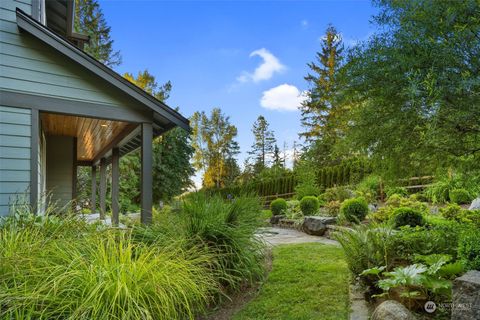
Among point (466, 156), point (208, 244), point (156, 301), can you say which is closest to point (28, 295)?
point (156, 301)

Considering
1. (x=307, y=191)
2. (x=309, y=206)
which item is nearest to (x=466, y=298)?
(x=309, y=206)

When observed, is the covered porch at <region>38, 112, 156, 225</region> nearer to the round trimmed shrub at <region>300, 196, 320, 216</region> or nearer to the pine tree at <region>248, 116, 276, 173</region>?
the round trimmed shrub at <region>300, 196, 320, 216</region>

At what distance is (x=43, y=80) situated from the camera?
4582mm

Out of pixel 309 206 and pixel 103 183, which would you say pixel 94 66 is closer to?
pixel 103 183

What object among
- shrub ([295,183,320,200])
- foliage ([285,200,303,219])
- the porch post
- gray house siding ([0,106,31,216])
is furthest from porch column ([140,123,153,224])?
shrub ([295,183,320,200])

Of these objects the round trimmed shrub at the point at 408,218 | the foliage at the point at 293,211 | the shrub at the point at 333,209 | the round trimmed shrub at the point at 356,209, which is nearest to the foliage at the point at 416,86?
the round trimmed shrub at the point at 408,218

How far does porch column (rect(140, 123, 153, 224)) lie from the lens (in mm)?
5176

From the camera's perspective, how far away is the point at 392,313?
2389 millimetres

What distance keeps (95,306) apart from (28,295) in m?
0.46

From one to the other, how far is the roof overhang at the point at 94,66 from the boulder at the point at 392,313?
400 centimetres

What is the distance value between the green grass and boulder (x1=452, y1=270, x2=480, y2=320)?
3.04 feet

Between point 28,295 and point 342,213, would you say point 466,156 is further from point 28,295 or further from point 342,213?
point 342,213

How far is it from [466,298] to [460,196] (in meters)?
7.82

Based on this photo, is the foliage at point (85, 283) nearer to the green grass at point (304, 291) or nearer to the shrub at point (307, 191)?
the green grass at point (304, 291)
